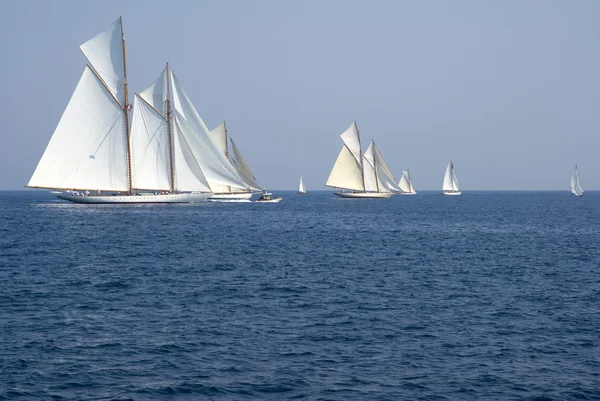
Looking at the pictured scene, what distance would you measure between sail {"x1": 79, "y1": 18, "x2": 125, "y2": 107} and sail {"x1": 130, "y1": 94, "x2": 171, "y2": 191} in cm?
334

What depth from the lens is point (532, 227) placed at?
79.8 m

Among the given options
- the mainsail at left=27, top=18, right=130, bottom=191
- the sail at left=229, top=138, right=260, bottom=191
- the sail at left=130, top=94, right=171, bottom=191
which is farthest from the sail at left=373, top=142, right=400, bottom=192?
the mainsail at left=27, top=18, right=130, bottom=191

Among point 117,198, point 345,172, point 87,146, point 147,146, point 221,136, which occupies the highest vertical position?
point 221,136

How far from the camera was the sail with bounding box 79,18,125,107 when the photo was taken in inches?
3780

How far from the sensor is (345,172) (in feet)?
518

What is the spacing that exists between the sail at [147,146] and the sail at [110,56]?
11.0 feet

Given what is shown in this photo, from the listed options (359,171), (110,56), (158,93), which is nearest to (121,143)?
(110,56)

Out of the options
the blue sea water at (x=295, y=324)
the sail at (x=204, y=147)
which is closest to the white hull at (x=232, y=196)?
the sail at (x=204, y=147)

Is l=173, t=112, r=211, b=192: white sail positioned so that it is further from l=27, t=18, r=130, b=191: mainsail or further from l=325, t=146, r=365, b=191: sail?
l=325, t=146, r=365, b=191: sail

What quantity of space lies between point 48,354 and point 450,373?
12.1 metres

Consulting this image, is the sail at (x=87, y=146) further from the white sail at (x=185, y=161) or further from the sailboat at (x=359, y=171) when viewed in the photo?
the sailboat at (x=359, y=171)

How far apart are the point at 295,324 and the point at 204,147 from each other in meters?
83.2

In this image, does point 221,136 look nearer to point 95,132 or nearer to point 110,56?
point 110,56

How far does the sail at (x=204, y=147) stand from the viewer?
10481 cm
